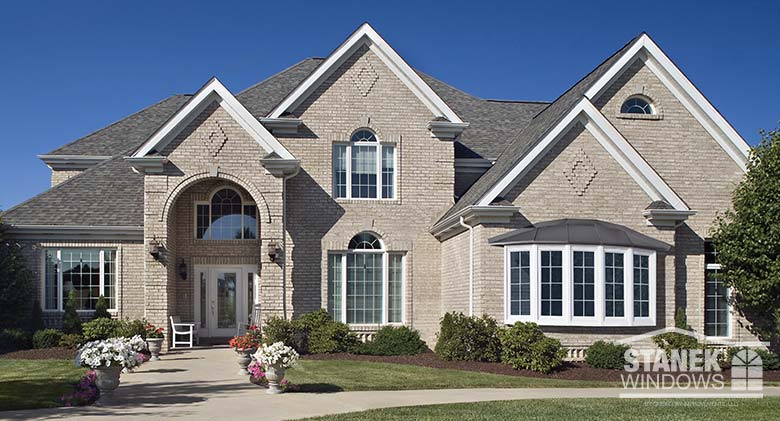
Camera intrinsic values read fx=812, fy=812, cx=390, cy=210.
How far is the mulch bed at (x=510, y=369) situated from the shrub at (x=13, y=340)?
792 centimetres

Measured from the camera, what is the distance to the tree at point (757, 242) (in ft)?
71.1

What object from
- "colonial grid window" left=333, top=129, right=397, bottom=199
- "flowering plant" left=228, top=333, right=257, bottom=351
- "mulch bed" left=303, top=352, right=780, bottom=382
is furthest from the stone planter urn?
"colonial grid window" left=333, top=129, right=397, bottom=199

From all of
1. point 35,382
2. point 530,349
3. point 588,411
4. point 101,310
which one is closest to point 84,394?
point 35,382

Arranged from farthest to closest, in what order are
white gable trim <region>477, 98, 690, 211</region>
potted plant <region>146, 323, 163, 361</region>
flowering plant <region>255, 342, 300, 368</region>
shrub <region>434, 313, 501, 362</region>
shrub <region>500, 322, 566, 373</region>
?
potted plant <region>146, 323, 163, 361</region> < white gable trim <region>477, 98, 690, 211</region> < shrub <region>434, 313, 501, 362</region> < shrub <region>500, 322, 566, 373</region> < flowering plant <region>255, 342, 300, 368</region>

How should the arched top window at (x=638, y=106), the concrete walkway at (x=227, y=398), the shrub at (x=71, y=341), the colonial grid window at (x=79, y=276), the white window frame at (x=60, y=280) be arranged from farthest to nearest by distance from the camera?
the arched top window at (x=638, y=106) < the colonial grid window at (x=79, y=276) < the white window frame at (x=60, y=280) < the shrub at (x=71, y=341) < the concrete walkway at (x=227, y=398)

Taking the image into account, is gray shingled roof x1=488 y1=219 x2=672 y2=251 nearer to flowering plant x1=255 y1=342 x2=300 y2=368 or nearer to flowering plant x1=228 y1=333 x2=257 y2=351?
flowering plant x1=228 y1=333 x2=257 y2=351

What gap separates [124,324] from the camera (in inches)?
893

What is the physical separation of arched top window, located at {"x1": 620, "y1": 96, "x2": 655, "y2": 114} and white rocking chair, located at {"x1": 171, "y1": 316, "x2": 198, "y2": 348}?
14531 mm

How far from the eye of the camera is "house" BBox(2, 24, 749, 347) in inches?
843

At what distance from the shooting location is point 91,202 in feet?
82.6

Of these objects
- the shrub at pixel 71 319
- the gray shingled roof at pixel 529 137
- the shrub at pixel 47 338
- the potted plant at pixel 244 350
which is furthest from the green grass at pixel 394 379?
the shrub at pixel 47 338

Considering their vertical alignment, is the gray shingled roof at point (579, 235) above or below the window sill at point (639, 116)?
below

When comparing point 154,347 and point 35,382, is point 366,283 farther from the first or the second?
point 35,382

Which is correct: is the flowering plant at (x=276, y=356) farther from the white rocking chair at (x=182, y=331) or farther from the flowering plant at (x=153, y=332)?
the white rocking chair at (x=182, y=331)
